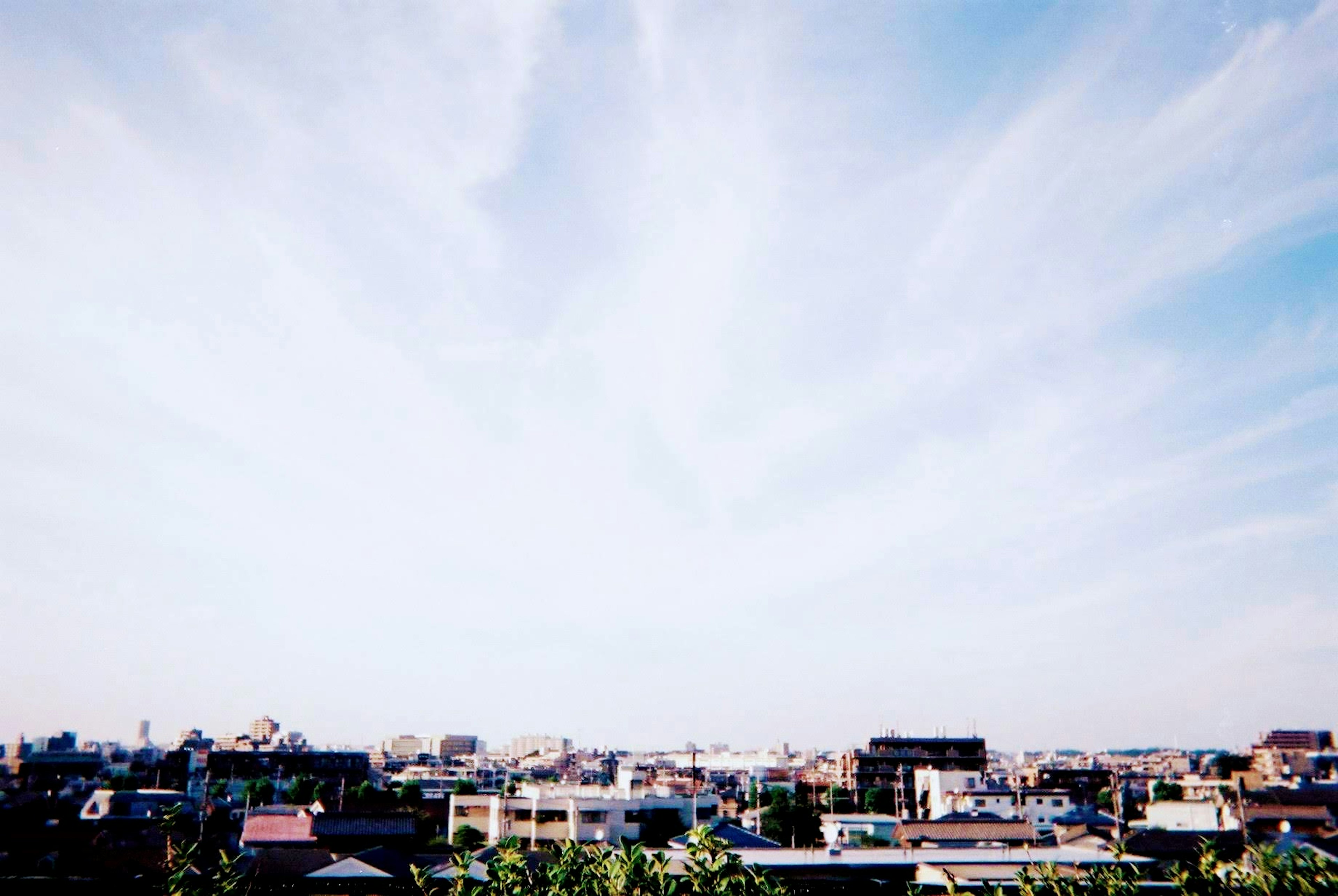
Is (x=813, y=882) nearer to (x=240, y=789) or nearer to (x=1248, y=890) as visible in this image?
(x=1248, y=890)

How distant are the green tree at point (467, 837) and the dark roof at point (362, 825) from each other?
12.0 ft

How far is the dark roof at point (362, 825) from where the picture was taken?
48.6m

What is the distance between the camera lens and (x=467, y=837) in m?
55.0

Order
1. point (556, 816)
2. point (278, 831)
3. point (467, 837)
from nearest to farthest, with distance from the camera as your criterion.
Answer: point (278, 831)
point (467, 837)
point (556, 816)

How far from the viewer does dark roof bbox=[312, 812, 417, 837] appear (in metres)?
48.6

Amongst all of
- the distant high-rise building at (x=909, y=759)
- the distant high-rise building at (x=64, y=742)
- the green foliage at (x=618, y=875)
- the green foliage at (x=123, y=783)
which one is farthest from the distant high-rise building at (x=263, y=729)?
the green foliage at (x=618, y=875)

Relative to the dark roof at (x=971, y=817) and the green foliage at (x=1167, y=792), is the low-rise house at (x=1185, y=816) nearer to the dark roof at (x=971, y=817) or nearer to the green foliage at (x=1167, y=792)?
the dark roof at (x=971, y=817)

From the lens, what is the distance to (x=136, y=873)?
35000mm

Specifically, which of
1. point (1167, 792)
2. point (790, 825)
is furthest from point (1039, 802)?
point (1167, 792)

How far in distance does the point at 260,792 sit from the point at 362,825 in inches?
1582

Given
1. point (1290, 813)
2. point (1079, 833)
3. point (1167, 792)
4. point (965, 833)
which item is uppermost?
point (1079, 833)

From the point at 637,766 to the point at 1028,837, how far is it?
305 feet

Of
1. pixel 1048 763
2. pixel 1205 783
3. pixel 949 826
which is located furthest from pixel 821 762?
pixel 949 826

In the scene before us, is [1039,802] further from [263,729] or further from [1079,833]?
[263,729]
